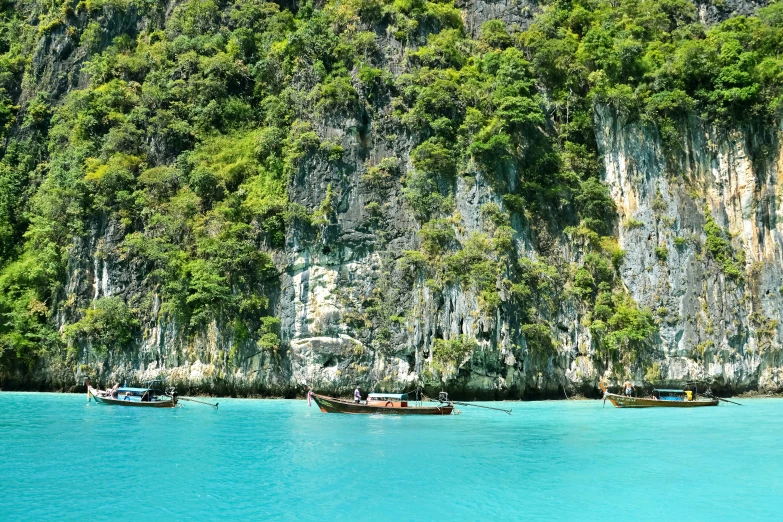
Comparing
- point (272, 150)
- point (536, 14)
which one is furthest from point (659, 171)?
point (272, 150)

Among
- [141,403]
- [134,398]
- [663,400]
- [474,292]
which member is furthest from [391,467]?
[663,400]

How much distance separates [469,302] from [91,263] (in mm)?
20947

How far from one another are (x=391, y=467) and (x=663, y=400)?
1790 cm

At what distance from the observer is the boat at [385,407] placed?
81.1 feet

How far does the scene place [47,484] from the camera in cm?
1302

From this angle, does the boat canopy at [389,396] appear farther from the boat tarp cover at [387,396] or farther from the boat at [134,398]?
the boat at [134,398]

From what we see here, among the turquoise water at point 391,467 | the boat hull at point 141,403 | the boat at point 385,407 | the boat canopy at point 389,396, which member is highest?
Result: the boat canopy at point 389,396

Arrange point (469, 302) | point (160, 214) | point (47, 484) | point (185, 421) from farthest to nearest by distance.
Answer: point (160, 214), point (469, 302), point (185, 421), point (47, 484)

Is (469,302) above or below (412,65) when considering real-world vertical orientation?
below

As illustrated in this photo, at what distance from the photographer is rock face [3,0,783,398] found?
29172 millimetres

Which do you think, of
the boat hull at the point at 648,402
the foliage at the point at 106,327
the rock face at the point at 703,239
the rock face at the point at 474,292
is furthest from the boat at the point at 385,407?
the foliage at the point at 106,327

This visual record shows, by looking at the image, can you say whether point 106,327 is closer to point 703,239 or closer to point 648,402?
point 648,402

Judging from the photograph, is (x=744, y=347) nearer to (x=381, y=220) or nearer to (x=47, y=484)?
(x=381, y=220)

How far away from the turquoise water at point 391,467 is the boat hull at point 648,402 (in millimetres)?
3314
